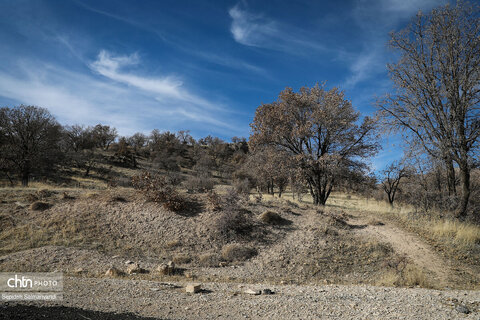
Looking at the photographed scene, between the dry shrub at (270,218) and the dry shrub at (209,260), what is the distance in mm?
3310

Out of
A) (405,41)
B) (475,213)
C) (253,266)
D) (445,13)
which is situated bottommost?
(253,266)

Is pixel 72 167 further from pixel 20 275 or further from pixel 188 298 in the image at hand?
pixel 188 298

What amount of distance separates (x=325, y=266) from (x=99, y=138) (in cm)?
6741

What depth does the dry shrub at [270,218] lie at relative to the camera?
12554 mm

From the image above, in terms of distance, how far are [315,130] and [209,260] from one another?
1097 centimetres

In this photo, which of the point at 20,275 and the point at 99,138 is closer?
the point at 20,275

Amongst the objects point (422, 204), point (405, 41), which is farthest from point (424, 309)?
point (405, 41)

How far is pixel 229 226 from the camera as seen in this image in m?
11.7

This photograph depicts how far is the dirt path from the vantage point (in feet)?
29.5

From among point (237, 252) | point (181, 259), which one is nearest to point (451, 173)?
point (237, 252)

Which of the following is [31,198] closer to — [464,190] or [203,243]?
[203,243]

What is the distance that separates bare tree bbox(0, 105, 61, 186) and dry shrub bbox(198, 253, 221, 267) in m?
29.4

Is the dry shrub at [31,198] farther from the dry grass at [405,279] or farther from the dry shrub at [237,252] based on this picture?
the dry grass at [405,279]

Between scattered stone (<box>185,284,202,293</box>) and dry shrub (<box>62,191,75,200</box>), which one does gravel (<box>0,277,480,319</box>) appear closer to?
scattered stone (<box>185,284,202,293</box>)
